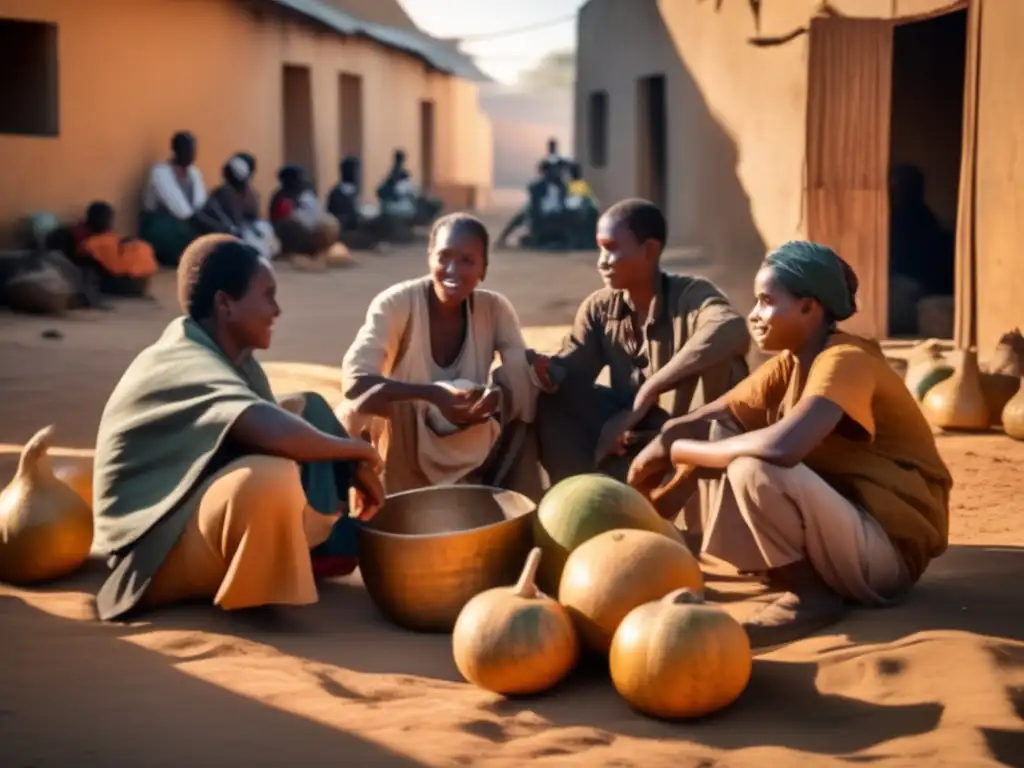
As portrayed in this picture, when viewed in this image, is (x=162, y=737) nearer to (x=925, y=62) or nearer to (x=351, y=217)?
(x=925, y=62)

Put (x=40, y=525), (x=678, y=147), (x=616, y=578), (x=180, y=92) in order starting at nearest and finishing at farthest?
1. (x=616, y=578)
2. (x=40, y=525)
3. (x=180, y=92)
4. (x=678, y=147)

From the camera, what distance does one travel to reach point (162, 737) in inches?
121

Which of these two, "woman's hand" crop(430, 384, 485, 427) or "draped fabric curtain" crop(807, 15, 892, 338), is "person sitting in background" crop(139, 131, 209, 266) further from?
"woman's hand" crop(430, 384, 485, 427)

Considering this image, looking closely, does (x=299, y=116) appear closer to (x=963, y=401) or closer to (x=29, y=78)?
(x=29, y=78)

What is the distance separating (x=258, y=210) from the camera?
49.2 feet

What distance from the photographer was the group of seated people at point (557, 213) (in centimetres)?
1919

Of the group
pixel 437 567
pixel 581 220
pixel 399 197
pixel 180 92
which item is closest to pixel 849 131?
pixel 437 567

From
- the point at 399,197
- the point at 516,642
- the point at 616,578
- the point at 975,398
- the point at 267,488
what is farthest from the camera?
the point at 399,197

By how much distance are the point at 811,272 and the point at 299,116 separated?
657 inches

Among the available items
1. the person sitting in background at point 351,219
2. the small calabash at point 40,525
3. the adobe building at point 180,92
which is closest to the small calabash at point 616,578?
the small calabash at point 40,525

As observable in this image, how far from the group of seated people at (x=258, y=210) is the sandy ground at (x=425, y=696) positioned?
6.61m

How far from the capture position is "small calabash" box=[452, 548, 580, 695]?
3.37 metres

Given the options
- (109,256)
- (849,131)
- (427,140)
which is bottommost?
(109,256)

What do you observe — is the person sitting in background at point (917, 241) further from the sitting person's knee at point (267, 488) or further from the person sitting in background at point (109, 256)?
the sitting person's knee at point (267, 488)
